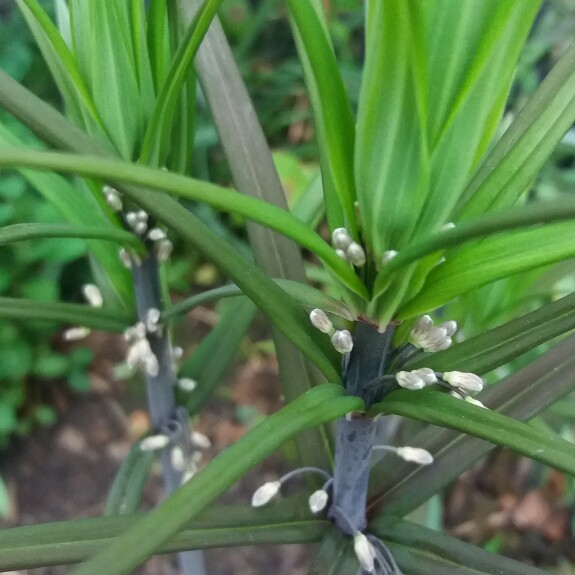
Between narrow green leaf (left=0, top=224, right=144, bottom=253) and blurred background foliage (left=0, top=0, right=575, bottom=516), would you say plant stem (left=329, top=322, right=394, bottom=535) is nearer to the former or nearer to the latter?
narrow green leaf (left=0, top=224, right=144, bottom=253)

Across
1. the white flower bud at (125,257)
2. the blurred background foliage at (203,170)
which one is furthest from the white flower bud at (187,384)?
the blurred background foliage at (203,170)

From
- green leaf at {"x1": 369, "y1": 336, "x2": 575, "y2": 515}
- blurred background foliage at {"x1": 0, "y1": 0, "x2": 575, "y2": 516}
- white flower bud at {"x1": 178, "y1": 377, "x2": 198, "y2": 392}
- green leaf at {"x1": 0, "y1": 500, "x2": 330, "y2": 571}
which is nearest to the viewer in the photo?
green leaf at {"x1": 0, "y1": 500, "x2": 330, "y2": 571}

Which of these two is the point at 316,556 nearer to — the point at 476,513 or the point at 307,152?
the point at 476,513

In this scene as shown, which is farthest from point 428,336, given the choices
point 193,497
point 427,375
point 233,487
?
point 233,487

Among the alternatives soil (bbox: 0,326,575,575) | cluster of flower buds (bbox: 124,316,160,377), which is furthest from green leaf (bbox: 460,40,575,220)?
soil (bbox: 0,326,575,575)

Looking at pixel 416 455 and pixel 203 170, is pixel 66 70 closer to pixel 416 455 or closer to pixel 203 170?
pixel 416 455

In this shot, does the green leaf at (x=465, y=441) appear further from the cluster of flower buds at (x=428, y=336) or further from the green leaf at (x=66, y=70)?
the green leaf at (x=66, y=70)

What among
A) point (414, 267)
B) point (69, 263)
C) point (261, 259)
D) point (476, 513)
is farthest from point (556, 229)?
point (69, 263)
